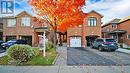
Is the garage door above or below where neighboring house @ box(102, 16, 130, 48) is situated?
below

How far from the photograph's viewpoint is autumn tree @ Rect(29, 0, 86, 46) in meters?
24.7

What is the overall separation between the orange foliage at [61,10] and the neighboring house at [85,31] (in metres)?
22.6

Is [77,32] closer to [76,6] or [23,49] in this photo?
[76,6]

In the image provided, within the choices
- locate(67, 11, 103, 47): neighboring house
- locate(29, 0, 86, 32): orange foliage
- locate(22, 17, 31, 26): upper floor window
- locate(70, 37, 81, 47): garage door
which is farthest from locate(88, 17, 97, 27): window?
locate(29, 0, 86, 32): orange foliage

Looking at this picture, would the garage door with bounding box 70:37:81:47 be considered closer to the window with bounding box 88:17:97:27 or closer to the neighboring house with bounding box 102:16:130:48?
the window with bounding box 88:17:97:27

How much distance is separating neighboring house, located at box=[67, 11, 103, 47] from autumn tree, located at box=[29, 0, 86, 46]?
74.0ft

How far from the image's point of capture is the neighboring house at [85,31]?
49.7 meters

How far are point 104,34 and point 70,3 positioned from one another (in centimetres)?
4064

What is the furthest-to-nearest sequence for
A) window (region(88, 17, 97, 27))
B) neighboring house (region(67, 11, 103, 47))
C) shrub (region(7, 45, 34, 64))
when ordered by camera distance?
window (region(88, 17, 97, 27)), neighboring house (region(67, 11, 103, 47)), shrub (region(7, 45, 34, 64))

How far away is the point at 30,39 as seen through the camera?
51.8m

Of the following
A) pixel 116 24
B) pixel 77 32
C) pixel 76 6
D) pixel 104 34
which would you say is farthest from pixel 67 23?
pixel 104 34

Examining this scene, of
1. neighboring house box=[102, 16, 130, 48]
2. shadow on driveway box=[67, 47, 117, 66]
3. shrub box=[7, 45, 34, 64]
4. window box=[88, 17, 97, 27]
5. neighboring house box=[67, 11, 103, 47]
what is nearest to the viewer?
shrub box=[7, 45, 34, 64]

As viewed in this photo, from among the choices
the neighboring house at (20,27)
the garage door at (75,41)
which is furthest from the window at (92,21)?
the neighboring house at (20,27)

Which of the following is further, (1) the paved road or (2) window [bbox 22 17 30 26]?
(2) window [bbox 22 17 30 26]
